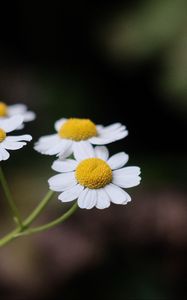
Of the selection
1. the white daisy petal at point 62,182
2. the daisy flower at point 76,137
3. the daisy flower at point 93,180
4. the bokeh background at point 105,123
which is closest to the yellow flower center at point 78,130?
the daisy flower at point 76,137

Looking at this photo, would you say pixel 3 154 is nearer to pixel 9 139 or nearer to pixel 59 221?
pixel 9 139

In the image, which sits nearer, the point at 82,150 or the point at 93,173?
the point at 93,173

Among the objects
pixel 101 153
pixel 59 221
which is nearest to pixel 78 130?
pixel 101 153

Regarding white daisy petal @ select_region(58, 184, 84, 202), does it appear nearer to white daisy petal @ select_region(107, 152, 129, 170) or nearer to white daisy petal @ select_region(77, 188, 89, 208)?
white daisy petal @ select_region(77, 188, 89, 208)

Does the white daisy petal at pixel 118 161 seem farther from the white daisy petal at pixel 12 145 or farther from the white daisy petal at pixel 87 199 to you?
the white daisy petal at pixel 12 145

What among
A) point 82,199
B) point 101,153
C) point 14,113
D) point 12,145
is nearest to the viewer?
point 82,199

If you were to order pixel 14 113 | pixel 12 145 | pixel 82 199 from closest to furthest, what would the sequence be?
pixel 82 199
pixel 12 145
pixel 14 113

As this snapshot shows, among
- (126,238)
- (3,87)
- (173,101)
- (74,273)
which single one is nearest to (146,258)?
(126,238)
